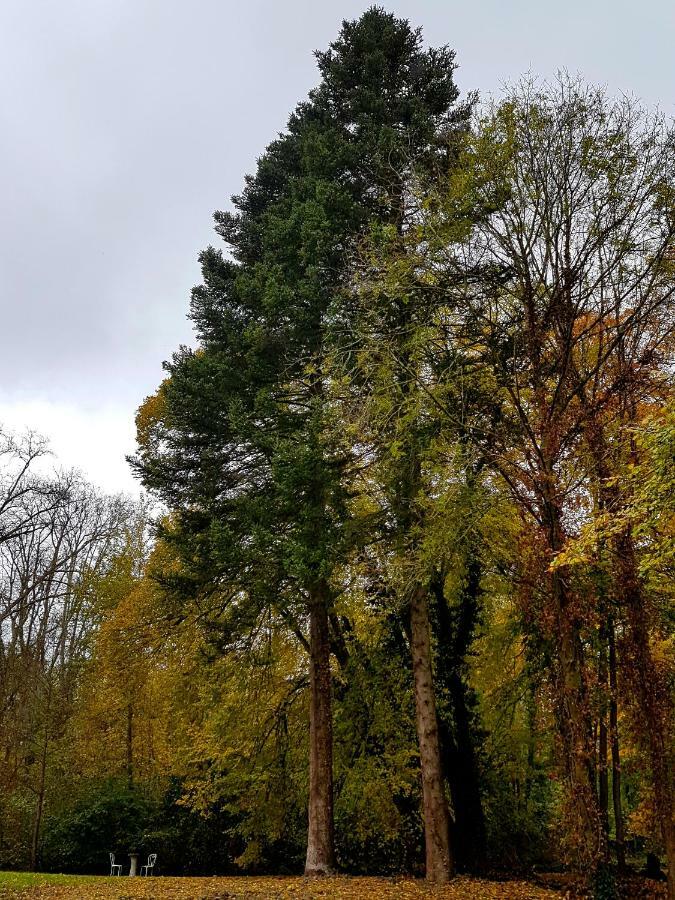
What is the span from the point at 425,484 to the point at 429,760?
444 centimetres

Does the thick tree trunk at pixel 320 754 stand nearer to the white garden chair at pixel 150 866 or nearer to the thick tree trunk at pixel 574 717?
the thick tree trunk at pixel 574 717

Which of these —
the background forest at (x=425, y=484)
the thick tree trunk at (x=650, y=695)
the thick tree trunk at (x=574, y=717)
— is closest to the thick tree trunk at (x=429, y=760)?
the background forest at (x=425, y=484)

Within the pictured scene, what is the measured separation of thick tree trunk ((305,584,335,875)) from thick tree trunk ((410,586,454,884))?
5.59 ft

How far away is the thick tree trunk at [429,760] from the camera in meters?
10.5

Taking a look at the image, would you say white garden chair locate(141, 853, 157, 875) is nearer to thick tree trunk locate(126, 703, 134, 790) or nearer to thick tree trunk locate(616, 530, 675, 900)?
thick tree trunk locate(126, 703, 134, 790)

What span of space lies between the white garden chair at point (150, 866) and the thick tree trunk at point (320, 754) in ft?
26.2

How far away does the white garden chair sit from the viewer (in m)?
18.0

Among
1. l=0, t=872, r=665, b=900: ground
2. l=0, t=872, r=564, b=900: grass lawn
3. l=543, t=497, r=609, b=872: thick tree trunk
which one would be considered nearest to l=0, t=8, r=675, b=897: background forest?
l=543, t=497, r=609, b=872: thick tree trunk

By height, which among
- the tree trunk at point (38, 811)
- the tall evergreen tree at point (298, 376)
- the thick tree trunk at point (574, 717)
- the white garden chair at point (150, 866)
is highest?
the tall evergreen tree at point (298, 376)

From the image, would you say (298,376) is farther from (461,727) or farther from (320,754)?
(461,727)

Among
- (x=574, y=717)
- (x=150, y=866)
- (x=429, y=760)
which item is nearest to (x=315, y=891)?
(x=429, y=760)

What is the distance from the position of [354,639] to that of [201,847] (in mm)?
8407

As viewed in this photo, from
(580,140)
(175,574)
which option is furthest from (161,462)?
(580,140)

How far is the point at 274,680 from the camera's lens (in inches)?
586
